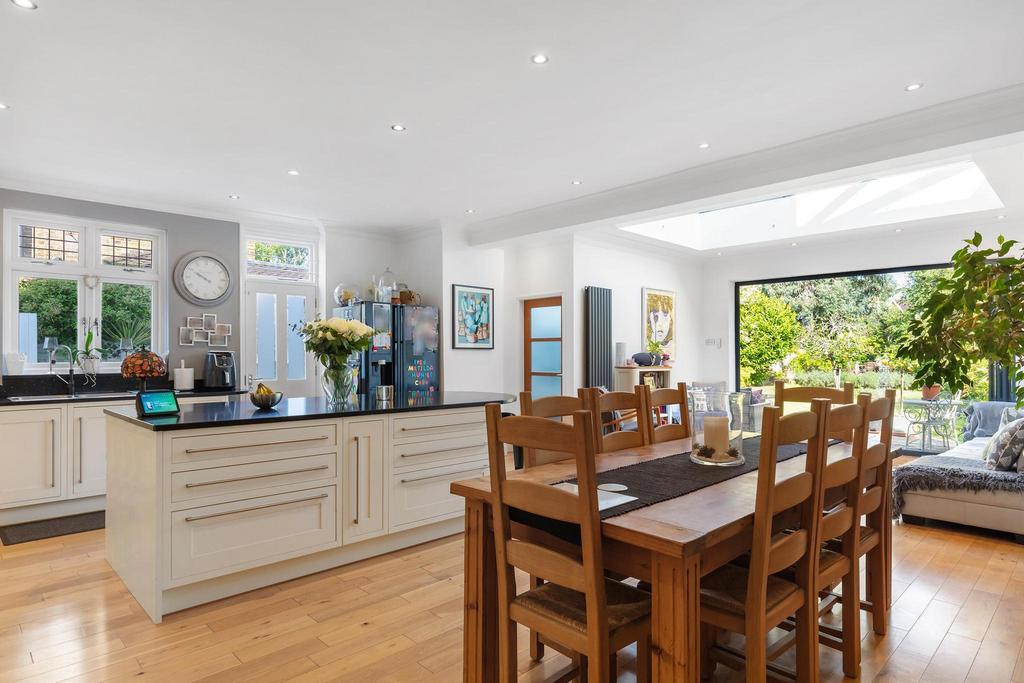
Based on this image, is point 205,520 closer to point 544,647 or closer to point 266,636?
point 266,636

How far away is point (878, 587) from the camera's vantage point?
241 cm

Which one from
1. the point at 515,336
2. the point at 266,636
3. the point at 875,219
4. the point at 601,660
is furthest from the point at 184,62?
the point at 875,219

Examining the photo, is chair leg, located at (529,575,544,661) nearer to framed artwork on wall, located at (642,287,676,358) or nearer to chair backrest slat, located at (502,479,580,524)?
chair backrest slat, located at (502,479,580,524)

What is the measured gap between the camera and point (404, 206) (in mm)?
5613

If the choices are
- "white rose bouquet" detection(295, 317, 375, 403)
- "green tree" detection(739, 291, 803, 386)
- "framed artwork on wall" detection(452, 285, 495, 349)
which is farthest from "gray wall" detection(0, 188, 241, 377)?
"green tree" detection(739, 291, 803, 386)

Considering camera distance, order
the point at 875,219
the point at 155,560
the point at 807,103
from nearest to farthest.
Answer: the point at 155,560 → the point at 807,103 → the point at 875,219

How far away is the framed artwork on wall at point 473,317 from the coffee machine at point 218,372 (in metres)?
2.27

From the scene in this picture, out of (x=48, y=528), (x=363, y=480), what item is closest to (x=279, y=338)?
(x=48, y=528)

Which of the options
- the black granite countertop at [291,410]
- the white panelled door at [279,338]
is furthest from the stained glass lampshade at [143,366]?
the white panelled door at [279,338]

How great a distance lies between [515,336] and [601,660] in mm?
5724

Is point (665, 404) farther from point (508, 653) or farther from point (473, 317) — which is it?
point (473, 317)

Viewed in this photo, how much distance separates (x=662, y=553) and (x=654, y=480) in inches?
22.4

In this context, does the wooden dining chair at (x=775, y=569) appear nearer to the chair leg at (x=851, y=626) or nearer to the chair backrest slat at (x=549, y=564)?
the chair leg at (x=851, y=626)

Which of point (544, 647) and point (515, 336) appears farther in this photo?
point (515, 336)
